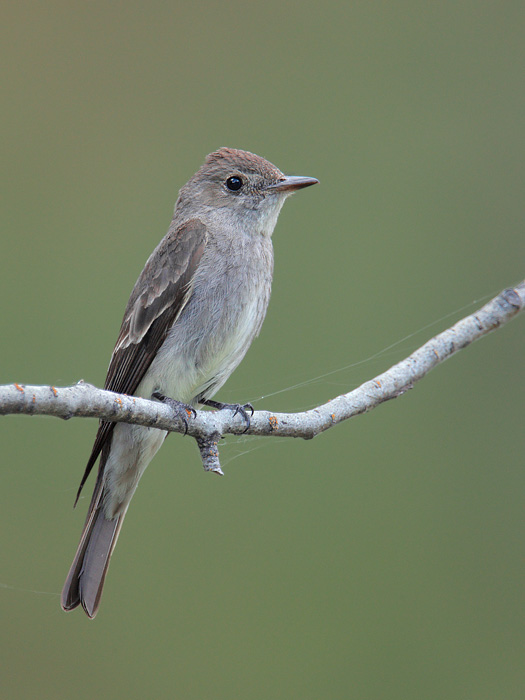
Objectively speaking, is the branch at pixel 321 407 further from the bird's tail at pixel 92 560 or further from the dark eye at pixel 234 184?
the dark eye at pixel 234 184

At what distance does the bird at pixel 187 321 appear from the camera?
2.61 m

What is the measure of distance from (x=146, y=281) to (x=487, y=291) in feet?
6.53

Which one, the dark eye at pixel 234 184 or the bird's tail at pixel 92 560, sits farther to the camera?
the dark eye at pixel 234 184

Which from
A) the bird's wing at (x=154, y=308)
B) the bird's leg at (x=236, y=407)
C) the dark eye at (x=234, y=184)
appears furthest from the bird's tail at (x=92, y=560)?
the dark eye at (x=234, y=184)

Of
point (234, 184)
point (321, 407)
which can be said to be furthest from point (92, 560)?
point (234, 184)

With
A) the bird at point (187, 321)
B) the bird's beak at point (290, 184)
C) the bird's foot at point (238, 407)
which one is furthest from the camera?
the bird's beak at point (290, 184)

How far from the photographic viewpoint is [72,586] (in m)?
2.70

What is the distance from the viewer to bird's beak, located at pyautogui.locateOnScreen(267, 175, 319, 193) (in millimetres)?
2910

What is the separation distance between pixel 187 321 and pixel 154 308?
6.0 inches

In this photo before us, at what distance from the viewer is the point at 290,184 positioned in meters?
2.92

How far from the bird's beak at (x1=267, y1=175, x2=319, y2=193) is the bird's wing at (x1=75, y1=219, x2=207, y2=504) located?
1.15ft

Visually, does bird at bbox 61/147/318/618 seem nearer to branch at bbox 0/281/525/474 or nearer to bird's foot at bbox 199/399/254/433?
bird's foot at bbox 199/399/254/433

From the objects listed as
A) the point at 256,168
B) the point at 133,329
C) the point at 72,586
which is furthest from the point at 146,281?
the point at 72,586

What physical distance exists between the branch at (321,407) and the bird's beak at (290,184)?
3.03 ft
